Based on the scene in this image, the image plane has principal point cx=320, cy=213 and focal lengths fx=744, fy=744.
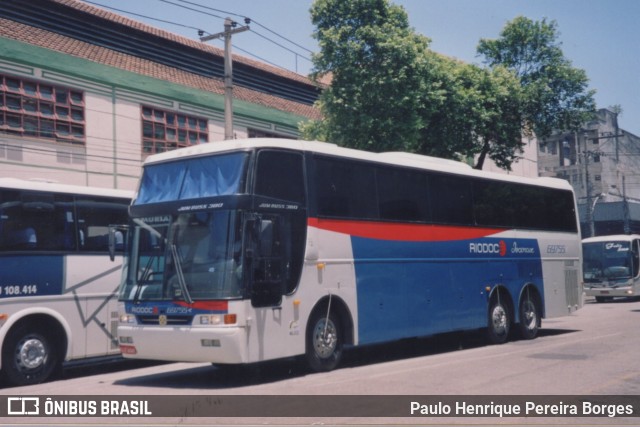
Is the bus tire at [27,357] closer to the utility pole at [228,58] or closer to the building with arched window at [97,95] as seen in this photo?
the utility pole at [228,58]

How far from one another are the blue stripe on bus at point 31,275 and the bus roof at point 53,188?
45.5 inches

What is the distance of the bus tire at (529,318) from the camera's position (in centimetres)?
1747

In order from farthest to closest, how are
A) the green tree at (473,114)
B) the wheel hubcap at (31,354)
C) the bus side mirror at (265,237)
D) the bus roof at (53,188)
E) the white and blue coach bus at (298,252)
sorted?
1. the green tree at (473,114)
2. the bus roof at (53,188)
3. the wheel hubcap at (31,354)
4. the bus side mirror at (265,237)
5. the white and blue coach bus at (298,252)

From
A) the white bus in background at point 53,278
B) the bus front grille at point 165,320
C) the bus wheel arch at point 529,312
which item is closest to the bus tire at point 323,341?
the bus front grille at point 165,320

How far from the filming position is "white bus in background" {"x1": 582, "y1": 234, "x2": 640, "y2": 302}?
33.5 m

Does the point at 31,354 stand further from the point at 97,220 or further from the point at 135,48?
the point at 135,48

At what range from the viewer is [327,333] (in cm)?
1219

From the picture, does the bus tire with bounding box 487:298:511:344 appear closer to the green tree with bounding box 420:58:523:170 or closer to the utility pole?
the utility pole

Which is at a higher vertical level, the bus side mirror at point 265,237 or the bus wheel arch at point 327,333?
the bus side mirror at point 265,237

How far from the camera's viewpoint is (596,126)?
68.6 m

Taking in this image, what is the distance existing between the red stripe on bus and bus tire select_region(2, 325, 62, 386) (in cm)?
492

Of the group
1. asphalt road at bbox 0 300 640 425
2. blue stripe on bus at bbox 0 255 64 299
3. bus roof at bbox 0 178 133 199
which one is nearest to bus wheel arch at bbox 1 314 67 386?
asphalt road at bbox 0 300 640 425
